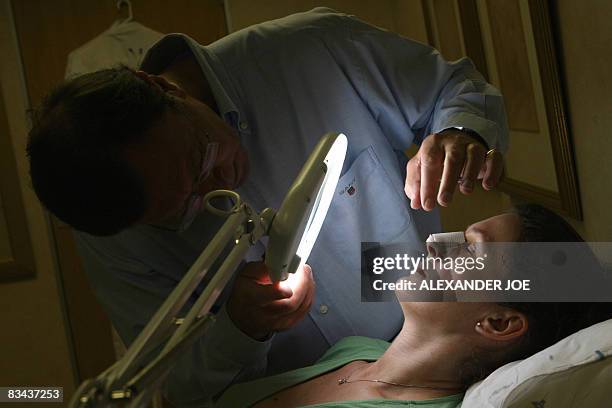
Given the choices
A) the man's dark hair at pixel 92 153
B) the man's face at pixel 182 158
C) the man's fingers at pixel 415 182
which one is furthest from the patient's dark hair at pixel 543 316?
the man's dark hair at pixel 92 153

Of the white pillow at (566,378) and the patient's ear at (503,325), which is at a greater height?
the white pillow at (566,378)

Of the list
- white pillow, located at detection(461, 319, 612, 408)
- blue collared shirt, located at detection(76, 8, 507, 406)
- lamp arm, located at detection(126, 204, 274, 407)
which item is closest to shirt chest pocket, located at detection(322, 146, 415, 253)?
blue collared shirt, located at detection(76, 8, 507, 406)

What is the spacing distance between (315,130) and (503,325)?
0.44 metres

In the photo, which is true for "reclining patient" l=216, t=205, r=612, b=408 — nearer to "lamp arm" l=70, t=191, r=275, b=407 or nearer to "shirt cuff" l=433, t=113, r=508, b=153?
"shirt cuff" l=433, t=113, r=508, b=153

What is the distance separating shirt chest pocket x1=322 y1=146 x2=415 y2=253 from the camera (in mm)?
1116

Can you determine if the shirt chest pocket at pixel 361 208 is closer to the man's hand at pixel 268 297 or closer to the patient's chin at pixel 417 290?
the patient's chin at pixel 417 290

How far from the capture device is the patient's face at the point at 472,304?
1024mm

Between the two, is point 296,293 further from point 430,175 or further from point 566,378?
point 566,378

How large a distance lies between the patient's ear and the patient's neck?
0.04 meters

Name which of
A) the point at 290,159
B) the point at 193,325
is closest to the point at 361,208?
the point at 290,159

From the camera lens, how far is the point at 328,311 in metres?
1.17

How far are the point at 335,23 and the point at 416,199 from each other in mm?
427

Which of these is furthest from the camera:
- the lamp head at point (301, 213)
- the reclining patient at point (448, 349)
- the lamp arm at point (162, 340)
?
the reclining patient at point (448, 349)

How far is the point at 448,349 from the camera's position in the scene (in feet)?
3.44
